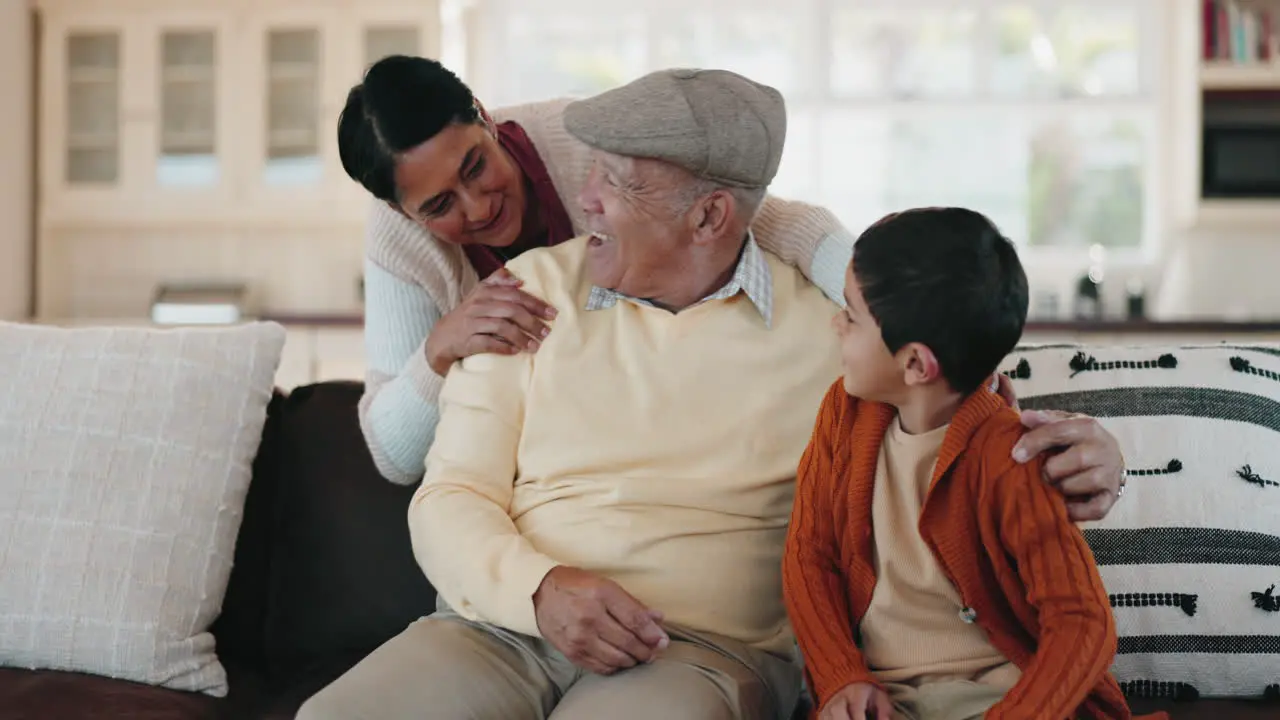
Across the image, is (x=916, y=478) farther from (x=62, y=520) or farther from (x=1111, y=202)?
(x=1111, y=202)

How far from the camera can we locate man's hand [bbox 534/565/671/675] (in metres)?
1.46

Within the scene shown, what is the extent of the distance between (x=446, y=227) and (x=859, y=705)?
90cm

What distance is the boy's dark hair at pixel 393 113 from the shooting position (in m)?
1.75

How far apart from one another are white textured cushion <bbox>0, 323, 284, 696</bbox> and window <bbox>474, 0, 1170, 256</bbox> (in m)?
4.35

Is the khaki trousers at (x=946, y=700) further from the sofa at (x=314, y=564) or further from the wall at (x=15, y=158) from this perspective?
the wall at (x=15, y=158)

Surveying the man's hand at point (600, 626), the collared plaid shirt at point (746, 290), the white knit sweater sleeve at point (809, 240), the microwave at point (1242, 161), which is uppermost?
the microwave at point (1242, 161)

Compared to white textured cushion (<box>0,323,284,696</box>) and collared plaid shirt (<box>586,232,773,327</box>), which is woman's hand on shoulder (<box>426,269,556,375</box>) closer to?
collared plaid shirt (<box>586,232,773,327</box>)

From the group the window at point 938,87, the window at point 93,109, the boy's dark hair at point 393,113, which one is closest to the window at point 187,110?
the window at point 93,109

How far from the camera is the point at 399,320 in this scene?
1951mm

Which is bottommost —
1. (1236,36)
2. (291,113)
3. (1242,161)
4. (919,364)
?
(919,364)

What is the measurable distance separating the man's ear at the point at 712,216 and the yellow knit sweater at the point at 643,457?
93mm

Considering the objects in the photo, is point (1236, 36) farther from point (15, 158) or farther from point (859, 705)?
point (15, 158)

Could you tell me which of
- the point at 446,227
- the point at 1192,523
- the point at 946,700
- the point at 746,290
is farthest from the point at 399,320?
the point at 1192,523

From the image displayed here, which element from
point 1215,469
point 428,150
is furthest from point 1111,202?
point 428,150
